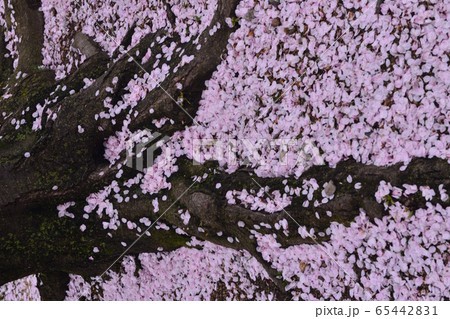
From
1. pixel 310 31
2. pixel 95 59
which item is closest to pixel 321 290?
pixel 310 31

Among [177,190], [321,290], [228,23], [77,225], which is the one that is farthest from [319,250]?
[77,225]

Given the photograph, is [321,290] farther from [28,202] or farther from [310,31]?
[28,202]

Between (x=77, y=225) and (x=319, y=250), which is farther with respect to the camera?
(x=77, y=225)

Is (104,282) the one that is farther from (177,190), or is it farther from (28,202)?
(177,190)

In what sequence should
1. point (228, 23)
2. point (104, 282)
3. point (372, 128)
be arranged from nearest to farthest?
point (372, 128) < point (228, 23) < point (104, 282)

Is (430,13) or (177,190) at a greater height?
(430,13)
